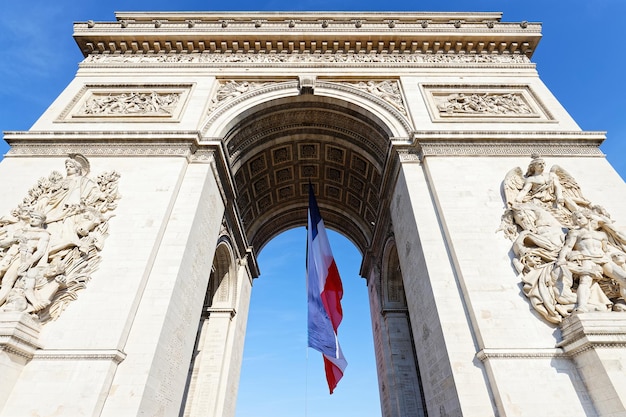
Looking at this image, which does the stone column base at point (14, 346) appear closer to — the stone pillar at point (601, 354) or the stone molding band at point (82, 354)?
the stone molding band at point (82, 354)

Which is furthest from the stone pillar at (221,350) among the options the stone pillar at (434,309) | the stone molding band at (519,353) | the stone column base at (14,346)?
the stone molding band at (519,353)

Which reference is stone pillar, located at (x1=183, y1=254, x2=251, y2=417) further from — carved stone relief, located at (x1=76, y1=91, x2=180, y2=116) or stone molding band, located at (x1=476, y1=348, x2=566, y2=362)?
stone molding band, located at (x1=476, y1=348, x2=566, y2=362)

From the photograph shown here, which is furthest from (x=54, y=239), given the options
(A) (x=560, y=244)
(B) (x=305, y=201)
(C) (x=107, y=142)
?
(A) (x=560, y=244)

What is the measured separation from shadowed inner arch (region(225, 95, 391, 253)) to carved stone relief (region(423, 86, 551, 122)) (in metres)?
2.05

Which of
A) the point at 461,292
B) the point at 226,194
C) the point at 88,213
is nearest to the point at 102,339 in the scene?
the point at 88,213

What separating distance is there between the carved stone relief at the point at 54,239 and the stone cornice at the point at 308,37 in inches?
236

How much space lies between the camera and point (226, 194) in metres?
10.6

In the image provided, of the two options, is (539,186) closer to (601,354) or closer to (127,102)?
(601,354)

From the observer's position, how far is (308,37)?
1217cm

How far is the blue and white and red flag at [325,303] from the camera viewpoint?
29.1ft

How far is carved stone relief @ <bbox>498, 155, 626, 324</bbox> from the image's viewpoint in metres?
6.28

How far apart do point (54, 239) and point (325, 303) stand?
6660mm

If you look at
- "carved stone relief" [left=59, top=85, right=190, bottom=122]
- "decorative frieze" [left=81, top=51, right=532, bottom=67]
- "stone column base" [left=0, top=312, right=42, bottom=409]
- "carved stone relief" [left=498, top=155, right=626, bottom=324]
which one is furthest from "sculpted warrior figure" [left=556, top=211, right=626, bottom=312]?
"carved stone relief" [left=59, top=85, right=190, bottom=122]

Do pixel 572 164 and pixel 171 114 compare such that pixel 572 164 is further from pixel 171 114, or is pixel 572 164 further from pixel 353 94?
pixel 171 114
